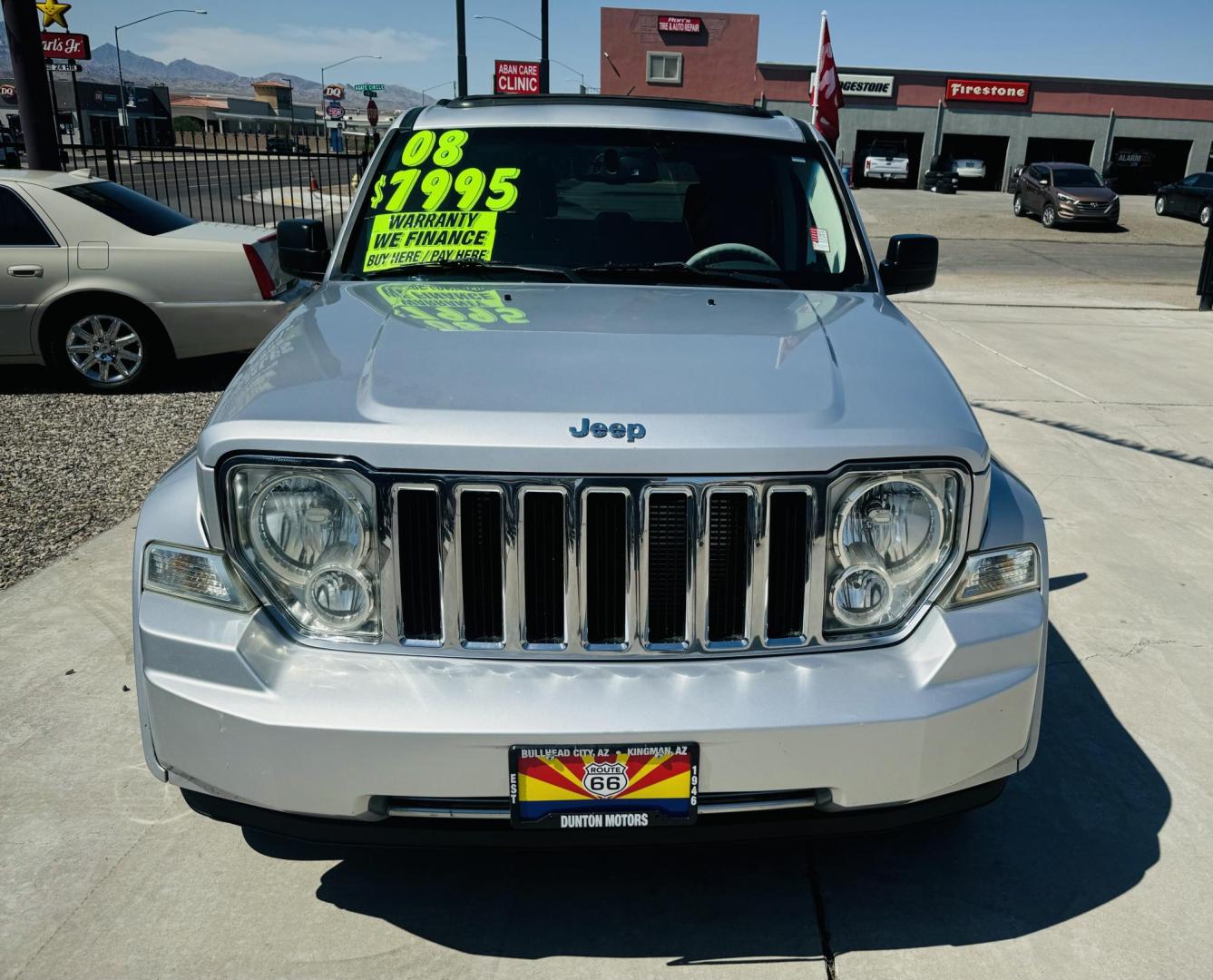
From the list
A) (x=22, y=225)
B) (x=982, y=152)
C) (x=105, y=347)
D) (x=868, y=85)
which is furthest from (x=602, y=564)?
(x=982, y=152)

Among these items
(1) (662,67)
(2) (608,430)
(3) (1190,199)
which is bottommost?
(3) (1190,199)

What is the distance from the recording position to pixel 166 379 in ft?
29.4

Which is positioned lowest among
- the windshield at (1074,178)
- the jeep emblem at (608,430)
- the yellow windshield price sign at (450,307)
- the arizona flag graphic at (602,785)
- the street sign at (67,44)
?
the windshield at (1074,178)

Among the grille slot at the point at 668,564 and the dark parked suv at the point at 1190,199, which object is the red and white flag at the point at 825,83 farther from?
the dark parked suv at the point at 1190,199

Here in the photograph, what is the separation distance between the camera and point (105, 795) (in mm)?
3211

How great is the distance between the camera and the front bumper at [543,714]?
2.23 m

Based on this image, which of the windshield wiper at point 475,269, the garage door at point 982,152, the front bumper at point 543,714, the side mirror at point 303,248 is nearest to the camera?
the front bumper at point 543,714

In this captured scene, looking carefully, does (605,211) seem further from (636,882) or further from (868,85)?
(868,85)

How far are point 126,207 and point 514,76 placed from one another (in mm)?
58705

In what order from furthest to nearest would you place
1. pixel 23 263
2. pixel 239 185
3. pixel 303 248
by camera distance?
pixel 239 185
pixel 23 263
pixel 303 248

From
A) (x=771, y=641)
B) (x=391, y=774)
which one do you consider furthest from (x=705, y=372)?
(x=391, y=774)

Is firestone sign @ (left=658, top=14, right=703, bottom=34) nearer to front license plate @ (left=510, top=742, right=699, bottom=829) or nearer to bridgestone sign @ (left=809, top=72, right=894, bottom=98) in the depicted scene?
bridgestone sign @ (left=809, top=72, right=894, bottom=98)

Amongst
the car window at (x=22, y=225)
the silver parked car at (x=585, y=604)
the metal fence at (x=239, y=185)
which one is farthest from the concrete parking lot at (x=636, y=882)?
the metal fence at (x=239, y=185)

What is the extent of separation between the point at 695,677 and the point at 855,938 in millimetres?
855
